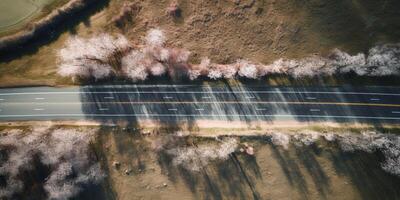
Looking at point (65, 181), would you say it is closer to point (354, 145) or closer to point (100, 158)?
point (100, 158)

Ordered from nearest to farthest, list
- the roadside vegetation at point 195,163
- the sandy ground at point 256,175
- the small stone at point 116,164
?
the sandy ground at point 256,175
the roadside vegetation at point 195,163
the small stone at point 116,164

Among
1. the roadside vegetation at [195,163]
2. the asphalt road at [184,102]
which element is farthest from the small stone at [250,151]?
the asphalt road at [184,102]

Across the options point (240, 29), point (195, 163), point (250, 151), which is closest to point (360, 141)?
point (250, 151)

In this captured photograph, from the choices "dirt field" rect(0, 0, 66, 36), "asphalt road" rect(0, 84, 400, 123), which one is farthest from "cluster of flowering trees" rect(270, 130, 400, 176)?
"dirt field" rect(0, 0, 66, 36)

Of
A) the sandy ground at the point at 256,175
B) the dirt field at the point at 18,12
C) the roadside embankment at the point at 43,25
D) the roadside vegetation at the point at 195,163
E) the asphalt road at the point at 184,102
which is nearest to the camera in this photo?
the sandy ground at the point at 256,175

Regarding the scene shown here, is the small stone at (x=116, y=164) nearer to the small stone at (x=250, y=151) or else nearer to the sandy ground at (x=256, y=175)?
the sandy ground at (x=256, y=175)

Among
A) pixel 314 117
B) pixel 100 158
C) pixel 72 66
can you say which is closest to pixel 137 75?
pixel 72 66

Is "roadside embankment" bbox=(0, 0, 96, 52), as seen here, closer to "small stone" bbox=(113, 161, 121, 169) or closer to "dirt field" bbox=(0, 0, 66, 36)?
"dirt field" bbox=(0, 0, 66, 36)
